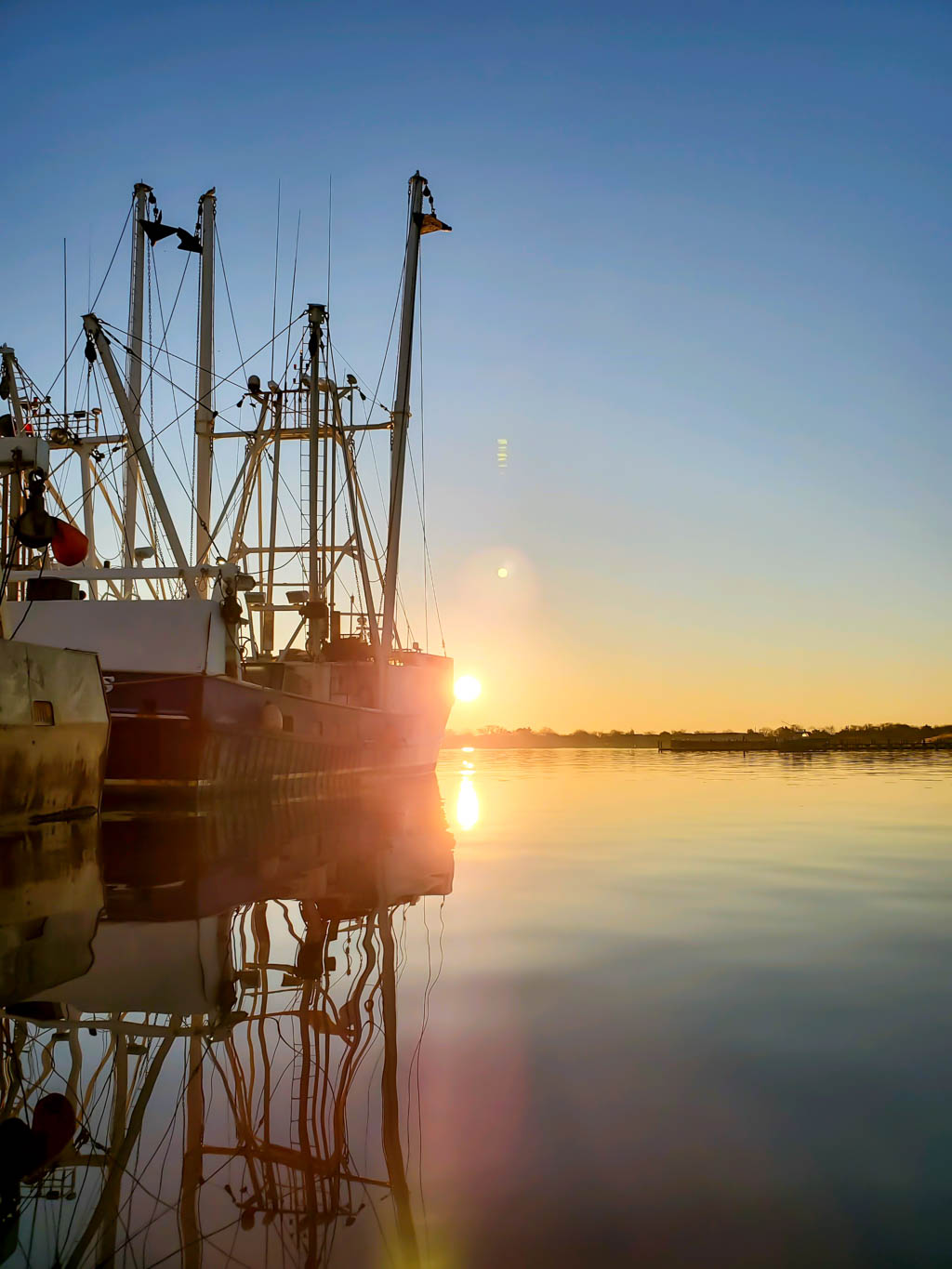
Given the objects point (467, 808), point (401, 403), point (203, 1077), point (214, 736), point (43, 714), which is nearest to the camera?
point (203, 1077)

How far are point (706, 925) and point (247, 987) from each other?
13.4 ft

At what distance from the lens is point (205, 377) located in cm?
3231

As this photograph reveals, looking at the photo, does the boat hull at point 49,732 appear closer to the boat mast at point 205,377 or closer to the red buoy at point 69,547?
the red buoy at point 69,547

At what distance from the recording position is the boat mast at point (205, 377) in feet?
105

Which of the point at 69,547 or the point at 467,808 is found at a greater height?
the point at 69,547

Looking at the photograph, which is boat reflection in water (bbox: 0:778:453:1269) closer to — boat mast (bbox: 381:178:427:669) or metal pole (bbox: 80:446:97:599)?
boat mast (bbox: 381:178:427:669)


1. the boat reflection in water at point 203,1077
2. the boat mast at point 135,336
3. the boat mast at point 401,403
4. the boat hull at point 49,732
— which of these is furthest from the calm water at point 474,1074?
the boat mast at point 135,336

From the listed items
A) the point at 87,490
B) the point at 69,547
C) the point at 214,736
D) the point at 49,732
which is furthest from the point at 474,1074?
the point at 87,490

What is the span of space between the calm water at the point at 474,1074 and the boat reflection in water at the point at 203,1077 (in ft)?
0.05

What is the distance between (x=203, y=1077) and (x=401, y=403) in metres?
28.8

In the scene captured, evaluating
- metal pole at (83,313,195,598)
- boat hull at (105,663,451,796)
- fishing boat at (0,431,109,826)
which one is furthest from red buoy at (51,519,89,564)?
metal pole at (83,313,195,598)

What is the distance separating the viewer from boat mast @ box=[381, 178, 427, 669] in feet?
100

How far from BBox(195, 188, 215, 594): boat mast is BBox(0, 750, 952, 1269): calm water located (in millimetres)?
24294

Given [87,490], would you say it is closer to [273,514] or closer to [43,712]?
[273,514]
